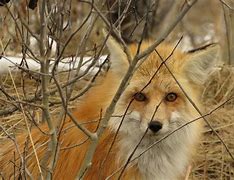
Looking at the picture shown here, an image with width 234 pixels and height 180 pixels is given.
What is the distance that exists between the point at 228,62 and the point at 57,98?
239 centimetres

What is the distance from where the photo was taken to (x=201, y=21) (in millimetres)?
14922

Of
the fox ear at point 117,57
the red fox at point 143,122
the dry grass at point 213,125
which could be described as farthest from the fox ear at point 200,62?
the dry grass at point 213,125

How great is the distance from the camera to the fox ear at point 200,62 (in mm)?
5110

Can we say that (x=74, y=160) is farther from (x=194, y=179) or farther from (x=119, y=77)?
(x=194, y=179)

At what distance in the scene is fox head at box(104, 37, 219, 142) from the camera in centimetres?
470

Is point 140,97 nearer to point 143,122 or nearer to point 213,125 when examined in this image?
point 143,122

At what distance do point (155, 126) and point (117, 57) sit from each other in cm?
72

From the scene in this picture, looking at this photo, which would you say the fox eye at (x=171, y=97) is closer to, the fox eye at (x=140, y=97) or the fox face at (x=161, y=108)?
the fox face at (x=161, y=108)

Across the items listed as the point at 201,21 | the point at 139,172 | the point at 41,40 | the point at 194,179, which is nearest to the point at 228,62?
the point at 194,179

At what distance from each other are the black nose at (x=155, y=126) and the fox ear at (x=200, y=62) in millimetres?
726

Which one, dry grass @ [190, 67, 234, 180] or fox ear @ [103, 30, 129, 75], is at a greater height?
fox ear @ [103, 30, 129, 75]

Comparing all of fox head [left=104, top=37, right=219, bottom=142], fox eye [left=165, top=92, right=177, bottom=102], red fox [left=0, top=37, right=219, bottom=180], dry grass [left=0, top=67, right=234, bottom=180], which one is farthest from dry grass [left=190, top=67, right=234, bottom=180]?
fox eye [left=165, top=92, right=177, bottom=102]

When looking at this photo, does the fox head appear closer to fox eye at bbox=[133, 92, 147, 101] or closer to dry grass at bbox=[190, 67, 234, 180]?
fox eye at bbox=[133, 92, 147, 101]

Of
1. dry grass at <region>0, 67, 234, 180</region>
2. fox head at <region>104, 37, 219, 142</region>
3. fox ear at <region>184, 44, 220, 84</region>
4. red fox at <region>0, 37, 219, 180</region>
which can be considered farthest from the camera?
dry grass at <region>0, 67, 234, 180</region>
